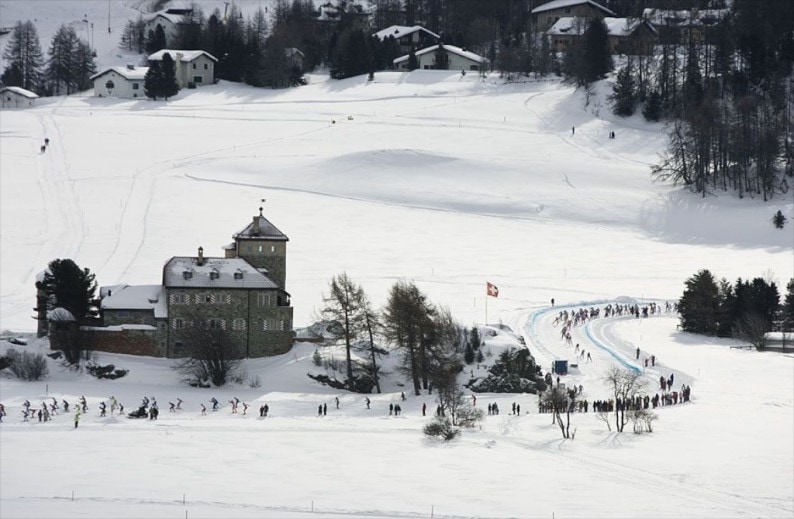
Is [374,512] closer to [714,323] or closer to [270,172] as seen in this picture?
[714,323]

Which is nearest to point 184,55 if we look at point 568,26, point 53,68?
point 53,68

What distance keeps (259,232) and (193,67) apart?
240 feet

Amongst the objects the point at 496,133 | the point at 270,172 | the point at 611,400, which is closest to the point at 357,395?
the point at 611,400

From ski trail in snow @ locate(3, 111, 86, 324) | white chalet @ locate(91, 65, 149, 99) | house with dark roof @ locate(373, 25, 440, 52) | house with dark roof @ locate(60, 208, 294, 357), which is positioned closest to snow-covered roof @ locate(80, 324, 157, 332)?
house with dark roof @ locate(60, 208, 294, 357)

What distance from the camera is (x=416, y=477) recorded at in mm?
47562

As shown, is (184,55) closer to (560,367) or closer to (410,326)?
(560,367)

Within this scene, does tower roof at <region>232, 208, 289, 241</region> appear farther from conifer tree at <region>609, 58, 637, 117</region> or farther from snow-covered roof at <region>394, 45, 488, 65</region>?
snow-covered roof at <region>394, 45, 488, 65</region>

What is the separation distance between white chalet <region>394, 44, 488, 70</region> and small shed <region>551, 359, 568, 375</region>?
253ft

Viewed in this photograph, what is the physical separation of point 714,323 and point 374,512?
3213cm

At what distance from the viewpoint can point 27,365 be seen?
6062 cm

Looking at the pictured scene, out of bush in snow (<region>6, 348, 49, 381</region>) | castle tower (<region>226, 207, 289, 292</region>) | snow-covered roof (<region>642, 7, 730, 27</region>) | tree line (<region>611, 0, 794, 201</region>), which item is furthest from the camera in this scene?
snow-covered roof (<region>642, 7, 730, 27</region>)

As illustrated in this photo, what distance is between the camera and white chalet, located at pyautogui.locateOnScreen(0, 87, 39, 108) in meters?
132

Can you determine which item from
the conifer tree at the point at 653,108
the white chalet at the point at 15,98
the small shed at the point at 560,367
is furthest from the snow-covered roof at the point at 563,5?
the small shed at the point at 560,367

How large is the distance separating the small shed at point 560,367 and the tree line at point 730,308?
10178 mm
